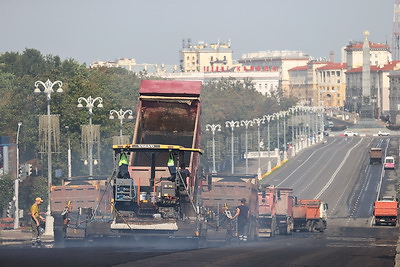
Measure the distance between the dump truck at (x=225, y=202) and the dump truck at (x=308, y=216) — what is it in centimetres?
2007

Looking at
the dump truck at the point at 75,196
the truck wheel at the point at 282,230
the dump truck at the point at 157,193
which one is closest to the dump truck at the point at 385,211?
the truck wheel at the point at 282,230

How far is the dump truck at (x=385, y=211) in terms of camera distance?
83688 millimetres

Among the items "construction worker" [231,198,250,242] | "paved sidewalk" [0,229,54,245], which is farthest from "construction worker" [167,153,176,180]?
"construction worker" [231,198,250,242]

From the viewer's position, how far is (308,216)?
76062 millimetres

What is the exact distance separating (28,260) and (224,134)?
14221 centimetres

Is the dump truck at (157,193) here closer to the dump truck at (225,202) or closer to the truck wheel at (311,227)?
the dump truck at (225,202)

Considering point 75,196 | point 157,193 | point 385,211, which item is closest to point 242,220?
point 75,196

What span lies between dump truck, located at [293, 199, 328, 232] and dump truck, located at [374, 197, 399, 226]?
7527 millimetres

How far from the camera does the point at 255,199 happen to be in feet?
177

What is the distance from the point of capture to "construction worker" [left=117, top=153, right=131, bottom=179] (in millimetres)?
33156

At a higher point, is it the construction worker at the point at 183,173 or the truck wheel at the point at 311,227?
the construction worker at the point at 183,173

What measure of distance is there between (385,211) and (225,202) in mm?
37779

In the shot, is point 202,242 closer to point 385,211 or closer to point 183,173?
point 183,173

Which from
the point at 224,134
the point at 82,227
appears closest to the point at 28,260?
the point at 82,227
